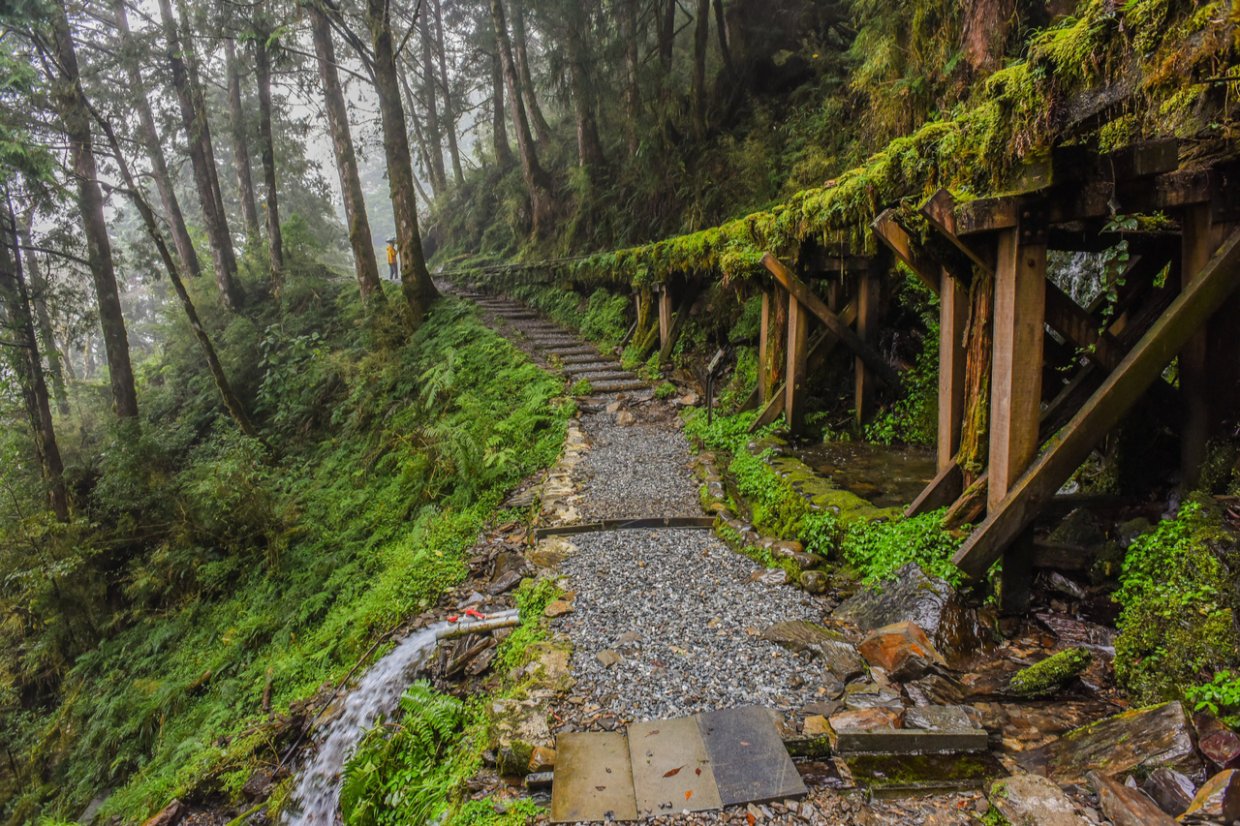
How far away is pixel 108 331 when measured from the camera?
508 inches

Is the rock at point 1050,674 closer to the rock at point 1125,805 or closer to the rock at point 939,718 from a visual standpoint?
the rock at point 939,718

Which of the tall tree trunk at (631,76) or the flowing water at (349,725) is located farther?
the tall tree trunk at (631,76)

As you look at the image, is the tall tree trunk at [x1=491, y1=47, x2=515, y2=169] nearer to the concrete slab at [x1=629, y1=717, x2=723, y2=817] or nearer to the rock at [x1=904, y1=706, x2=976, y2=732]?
the concrete slab at [x1=629, y1=717, x2=723, y2=817]

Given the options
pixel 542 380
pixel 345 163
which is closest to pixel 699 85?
pixel 345 163

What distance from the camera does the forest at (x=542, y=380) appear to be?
3484mm

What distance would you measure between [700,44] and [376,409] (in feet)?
37.8

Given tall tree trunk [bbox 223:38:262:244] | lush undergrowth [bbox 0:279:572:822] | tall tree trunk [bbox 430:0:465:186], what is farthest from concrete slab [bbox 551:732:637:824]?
tall tree trunk [bbox 430:0:465:186]

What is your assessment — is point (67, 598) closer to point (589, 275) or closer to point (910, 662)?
point (589, 275)

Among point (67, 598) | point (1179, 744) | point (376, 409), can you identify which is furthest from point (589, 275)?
point (1179, 744)

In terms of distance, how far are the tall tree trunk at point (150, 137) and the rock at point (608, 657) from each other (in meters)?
18.1

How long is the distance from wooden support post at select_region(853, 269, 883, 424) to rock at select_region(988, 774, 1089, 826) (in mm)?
5623

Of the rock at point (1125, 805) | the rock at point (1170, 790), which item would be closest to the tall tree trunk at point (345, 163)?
the rock at point (1125, 805)

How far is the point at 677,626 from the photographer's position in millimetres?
4363

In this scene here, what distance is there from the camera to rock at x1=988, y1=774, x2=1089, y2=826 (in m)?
2.47
